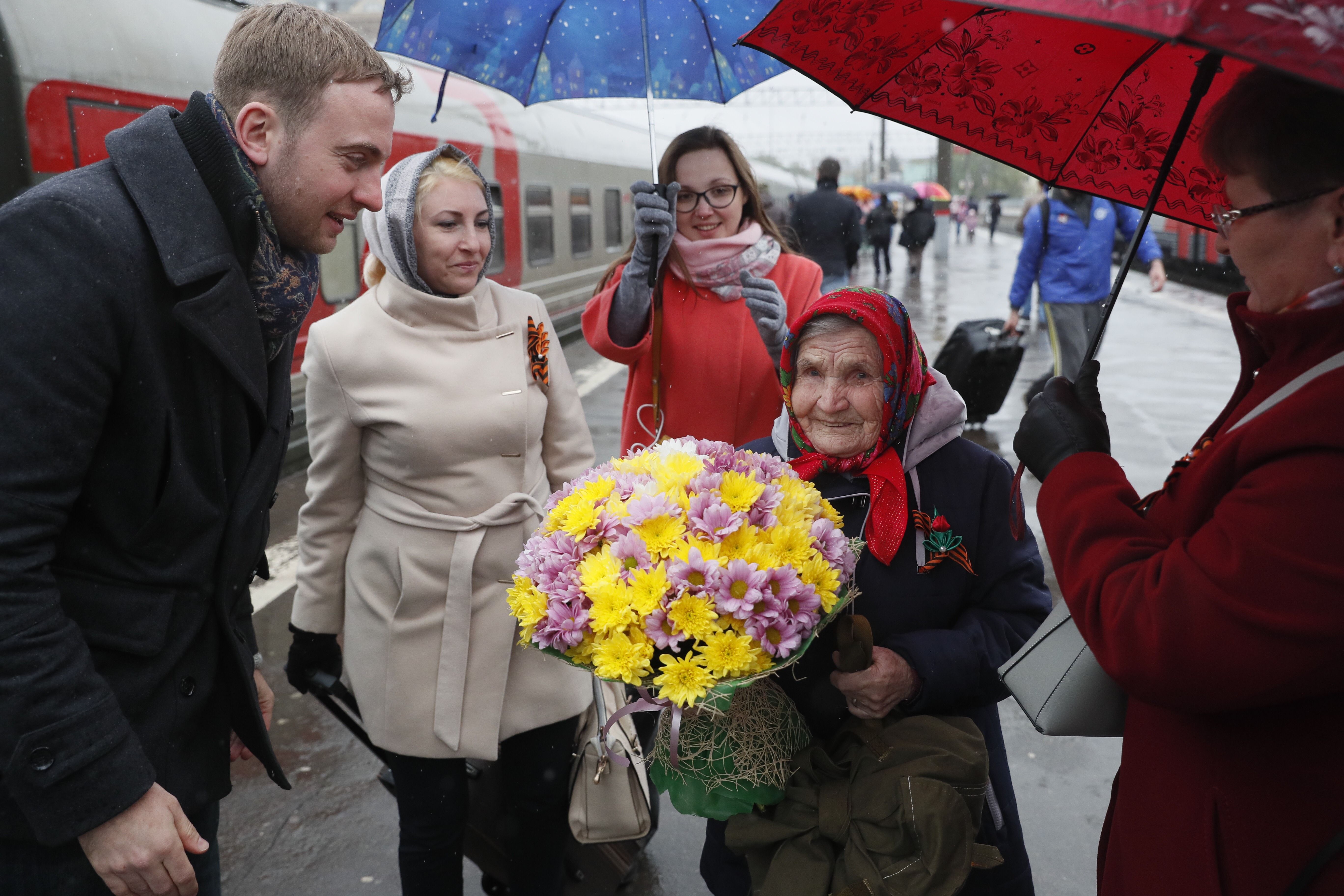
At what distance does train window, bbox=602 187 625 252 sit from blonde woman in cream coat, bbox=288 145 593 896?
47.6 feet

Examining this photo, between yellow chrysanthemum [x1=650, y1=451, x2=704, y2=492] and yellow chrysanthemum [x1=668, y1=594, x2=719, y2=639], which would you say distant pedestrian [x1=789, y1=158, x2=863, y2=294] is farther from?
yellow chrysanthemum [x1=668, y1=594, x2=719, y2=639]

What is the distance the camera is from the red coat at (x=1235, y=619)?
117 centimetres

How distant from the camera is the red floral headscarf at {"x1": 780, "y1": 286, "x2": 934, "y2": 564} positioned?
2016 mm

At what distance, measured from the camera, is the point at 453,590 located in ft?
8.29

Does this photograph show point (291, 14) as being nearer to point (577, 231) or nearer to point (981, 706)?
point (981, 706)

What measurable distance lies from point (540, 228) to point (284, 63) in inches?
481

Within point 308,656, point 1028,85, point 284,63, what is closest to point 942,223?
point 1028,85

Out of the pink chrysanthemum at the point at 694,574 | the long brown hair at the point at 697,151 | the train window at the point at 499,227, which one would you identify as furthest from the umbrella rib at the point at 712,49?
the train window at the point at 499,227

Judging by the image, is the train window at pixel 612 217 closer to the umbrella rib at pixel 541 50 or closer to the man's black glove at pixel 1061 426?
the umbrella rib at pixel 541 50

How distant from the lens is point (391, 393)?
2471 mm

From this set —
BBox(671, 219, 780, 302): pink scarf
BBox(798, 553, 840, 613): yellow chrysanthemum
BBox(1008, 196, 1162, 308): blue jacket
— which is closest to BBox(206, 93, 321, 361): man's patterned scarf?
BBox(798, 553, 840, 613): yellow chrysanthemum

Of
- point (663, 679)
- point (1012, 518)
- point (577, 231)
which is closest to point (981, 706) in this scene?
point (1012, 518)

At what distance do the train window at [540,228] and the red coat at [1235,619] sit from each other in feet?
39.7

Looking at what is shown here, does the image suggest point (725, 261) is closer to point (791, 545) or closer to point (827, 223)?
point (791, 545)
